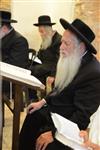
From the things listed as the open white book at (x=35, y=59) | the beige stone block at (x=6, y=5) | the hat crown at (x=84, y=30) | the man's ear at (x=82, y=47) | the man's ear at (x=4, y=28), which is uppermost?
the hat crown at (x=84, y=30)

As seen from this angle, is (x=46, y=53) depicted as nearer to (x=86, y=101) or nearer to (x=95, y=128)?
(x=86, y=101)

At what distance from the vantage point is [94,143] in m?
1.74

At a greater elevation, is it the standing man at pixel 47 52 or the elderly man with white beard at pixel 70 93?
the elderly man with white beard at pixel 70 93

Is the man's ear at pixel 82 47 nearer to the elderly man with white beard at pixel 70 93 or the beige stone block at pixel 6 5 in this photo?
the elderly man with white beard at pixel 70 93

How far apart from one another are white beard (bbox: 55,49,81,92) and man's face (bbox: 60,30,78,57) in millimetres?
28

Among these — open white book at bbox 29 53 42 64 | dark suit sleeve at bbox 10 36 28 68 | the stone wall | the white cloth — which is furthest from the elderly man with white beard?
open white book at bbox 29 53 42 64

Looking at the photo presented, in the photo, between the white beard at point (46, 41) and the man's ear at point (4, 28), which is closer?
the man's ear at point (4, 28)

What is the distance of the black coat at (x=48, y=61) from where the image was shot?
13.7ft

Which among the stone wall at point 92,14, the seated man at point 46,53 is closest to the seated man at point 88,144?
the seated man at point 46,53

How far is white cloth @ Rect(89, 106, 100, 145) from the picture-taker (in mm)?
1779

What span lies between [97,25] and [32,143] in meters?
2.40

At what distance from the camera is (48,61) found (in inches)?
171

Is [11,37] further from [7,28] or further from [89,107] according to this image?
[89,107]

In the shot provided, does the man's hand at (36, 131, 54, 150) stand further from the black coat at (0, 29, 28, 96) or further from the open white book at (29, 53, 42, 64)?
the open white book at (29, 53, 42, 64)
